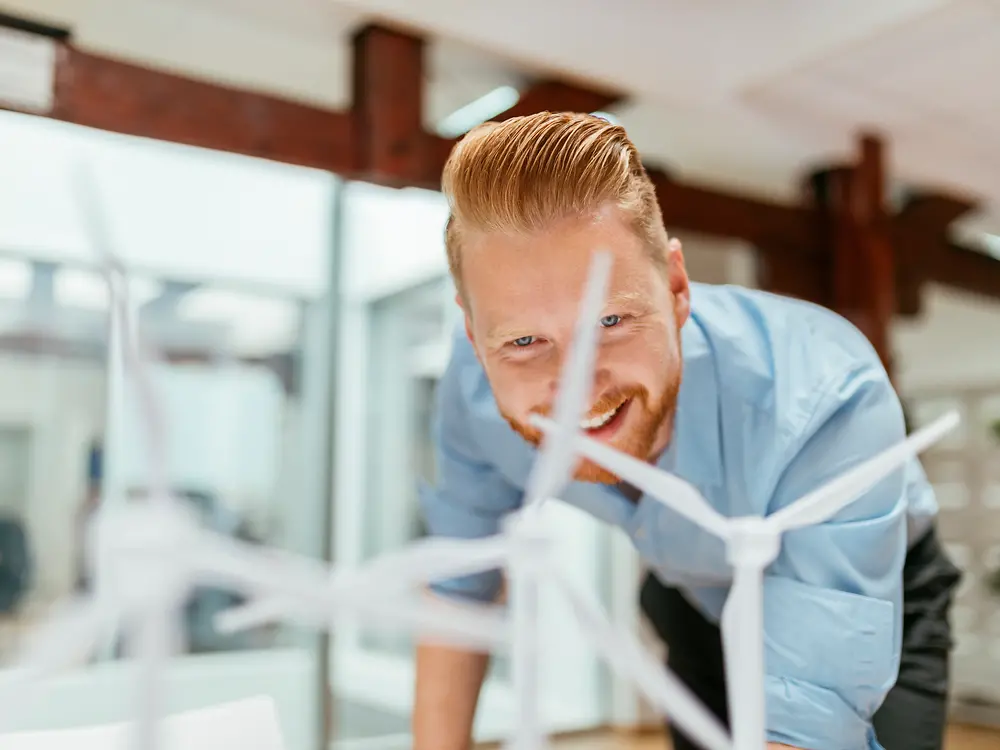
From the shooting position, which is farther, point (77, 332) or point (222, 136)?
point (77, 332)

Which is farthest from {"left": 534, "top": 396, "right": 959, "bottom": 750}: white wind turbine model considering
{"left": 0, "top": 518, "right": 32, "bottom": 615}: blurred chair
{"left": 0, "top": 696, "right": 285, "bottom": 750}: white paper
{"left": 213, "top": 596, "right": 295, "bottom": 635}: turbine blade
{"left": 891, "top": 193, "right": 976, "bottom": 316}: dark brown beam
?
{"left": 891, "top": 193, "right": 976, "bottom": 316}: dark brown beam

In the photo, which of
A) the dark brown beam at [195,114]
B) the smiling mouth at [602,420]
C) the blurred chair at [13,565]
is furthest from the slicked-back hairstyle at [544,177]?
the blurred chair at [13,565]

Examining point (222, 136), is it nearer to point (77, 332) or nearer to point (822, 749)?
point (77, 332)

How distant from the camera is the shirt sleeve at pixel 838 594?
2.14 feet

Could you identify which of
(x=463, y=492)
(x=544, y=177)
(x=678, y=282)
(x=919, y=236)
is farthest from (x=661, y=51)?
(x=544, y=177)

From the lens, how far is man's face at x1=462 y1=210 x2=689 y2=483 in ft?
1.95

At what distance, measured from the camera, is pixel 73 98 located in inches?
78.7

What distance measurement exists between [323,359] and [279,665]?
87cm

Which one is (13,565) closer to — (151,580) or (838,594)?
(838,594)

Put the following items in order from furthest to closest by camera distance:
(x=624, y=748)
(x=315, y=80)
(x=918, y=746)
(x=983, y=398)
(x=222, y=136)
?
(x=983, y=398), (x=624, y=748), (x=315, y=80), (x=222, y=136), (x=918, y=746)

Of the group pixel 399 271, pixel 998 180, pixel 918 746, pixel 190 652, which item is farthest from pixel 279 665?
pixel 998 180

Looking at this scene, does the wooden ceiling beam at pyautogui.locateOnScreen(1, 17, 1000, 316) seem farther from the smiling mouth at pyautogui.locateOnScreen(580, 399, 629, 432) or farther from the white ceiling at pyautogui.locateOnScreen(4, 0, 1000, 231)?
the smiling mouth at pyautogui.locateOnScreen(580, 399, 629, 432)

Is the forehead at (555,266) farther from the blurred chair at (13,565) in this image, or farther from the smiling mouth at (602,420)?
the blurred chair at (13,565)

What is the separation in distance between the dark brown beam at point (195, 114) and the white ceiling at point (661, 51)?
0.18m
